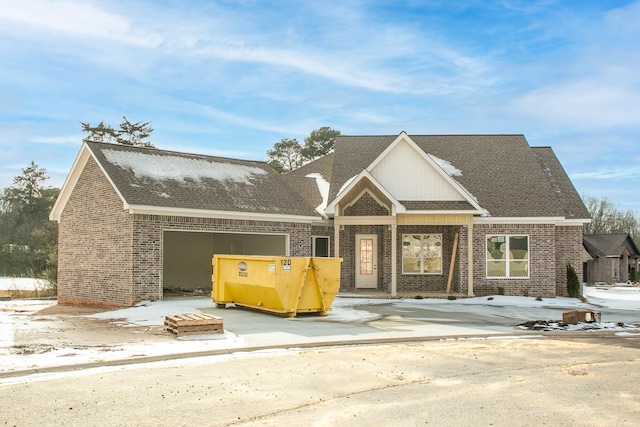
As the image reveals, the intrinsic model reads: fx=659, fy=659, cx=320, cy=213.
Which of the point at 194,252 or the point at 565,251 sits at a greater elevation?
the point at 565,251

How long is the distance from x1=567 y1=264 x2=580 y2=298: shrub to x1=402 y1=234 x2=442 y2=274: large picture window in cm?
533

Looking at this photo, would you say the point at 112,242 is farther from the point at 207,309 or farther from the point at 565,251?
the point at 565,251

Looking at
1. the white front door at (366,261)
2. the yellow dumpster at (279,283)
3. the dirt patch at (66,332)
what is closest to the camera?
the dirt patch at (66,332)

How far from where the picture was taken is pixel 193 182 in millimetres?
23656

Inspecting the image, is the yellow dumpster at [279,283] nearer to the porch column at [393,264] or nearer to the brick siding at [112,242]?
the brick siding at [112,242]

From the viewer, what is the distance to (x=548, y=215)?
26.4 m

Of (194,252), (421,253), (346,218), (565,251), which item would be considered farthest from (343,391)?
(194,252)

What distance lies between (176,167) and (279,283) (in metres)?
9.03

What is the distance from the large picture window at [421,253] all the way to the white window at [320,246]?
129 inches

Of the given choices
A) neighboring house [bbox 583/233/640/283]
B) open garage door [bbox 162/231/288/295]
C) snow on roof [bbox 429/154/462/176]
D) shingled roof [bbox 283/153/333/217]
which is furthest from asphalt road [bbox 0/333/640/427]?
neighboring house [bbox 583/233/640/283]

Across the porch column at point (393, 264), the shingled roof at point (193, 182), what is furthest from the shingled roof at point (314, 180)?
the porch column at point (393, 264)

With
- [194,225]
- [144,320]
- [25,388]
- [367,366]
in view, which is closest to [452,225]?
[194,225]

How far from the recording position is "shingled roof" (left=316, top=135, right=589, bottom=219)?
89.7 feet

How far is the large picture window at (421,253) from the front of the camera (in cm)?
2752
